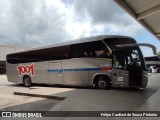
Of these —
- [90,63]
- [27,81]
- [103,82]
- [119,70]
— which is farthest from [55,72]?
[119,70]

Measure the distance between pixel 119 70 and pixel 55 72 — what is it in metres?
4.75

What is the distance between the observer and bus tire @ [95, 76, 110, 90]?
11086 mm

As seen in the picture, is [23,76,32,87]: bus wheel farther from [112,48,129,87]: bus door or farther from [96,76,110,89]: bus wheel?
[112,48,129,87]: bus door

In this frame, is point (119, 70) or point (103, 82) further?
point (103, 82)

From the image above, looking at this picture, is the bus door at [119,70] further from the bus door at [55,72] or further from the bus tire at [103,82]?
the bus door at [55,72]

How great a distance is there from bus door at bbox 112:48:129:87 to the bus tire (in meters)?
0.45

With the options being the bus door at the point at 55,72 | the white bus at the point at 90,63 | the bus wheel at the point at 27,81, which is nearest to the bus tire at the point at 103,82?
the white bus at the point at 90,63

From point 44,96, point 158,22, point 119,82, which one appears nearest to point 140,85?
point 119,82

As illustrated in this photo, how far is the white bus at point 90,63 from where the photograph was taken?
10.4 metres

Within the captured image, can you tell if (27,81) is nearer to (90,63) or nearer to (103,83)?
(90,63)

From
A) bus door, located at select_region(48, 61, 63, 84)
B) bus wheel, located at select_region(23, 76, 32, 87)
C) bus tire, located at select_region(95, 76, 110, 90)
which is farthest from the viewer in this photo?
bus wheel, located at select_region(23, 76, 32, 87)

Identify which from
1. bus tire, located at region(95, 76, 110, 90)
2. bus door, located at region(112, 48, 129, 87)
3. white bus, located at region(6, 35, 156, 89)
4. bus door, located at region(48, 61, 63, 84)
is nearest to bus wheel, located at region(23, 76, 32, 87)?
white bus, located at region(6, 35, 156, 89)

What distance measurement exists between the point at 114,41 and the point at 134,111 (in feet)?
18.0

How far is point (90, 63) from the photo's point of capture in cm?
1156
